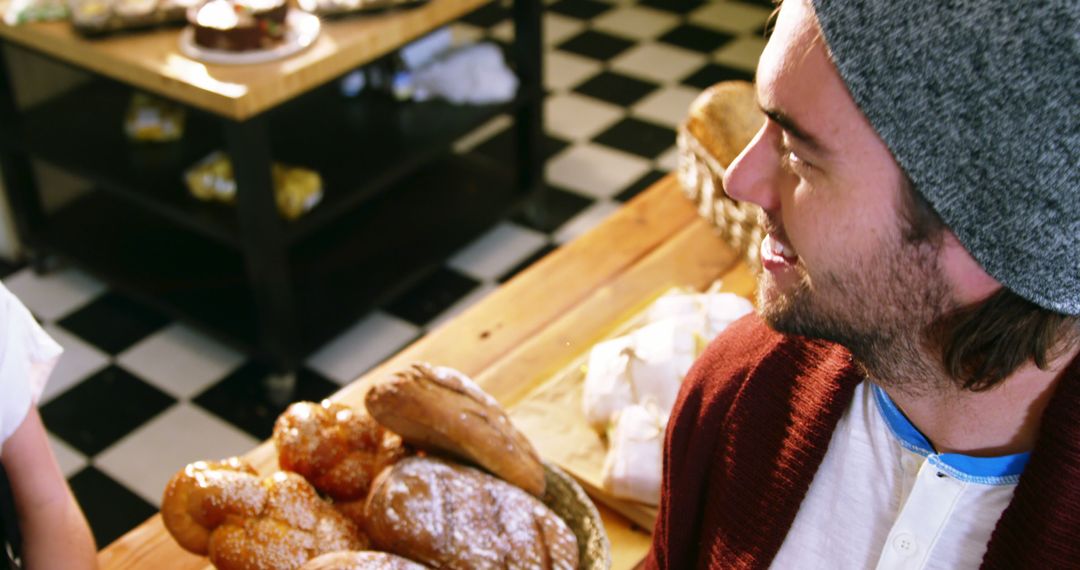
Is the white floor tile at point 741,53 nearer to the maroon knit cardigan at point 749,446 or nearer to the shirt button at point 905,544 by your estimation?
the maroon knit cardigan at point 749,446

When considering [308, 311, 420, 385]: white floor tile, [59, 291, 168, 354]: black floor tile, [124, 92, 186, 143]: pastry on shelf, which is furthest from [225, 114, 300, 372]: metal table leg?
[124, 92, 186, 143]: pastry on shelf

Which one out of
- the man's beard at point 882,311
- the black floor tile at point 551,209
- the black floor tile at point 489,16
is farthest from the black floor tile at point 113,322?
the man's beard at point 882,311

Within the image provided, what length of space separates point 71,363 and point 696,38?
2.80 m

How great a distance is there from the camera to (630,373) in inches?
60.4

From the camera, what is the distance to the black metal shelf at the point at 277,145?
274 cm

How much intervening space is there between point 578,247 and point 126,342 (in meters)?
1.42

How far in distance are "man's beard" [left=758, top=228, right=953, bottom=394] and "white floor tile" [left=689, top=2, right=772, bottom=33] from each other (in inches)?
154

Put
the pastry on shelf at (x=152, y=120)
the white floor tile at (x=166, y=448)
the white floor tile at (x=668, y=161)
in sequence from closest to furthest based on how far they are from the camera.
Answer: the white floor tile at (x=166, y=448) < the pastry on shelf at (x=152, y=120) < the white floor tile at (x=668, y=161)

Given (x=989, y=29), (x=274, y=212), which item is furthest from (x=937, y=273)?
(x=274, y=212)

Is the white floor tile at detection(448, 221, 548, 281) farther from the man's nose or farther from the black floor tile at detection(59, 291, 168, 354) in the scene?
the man's nose

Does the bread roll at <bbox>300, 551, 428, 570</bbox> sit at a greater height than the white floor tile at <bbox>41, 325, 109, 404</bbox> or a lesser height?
greater

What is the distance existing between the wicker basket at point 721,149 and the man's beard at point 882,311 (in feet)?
2.83

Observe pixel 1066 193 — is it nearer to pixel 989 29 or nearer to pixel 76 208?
pixel 989 29

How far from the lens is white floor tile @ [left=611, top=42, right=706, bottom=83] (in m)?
4.38
